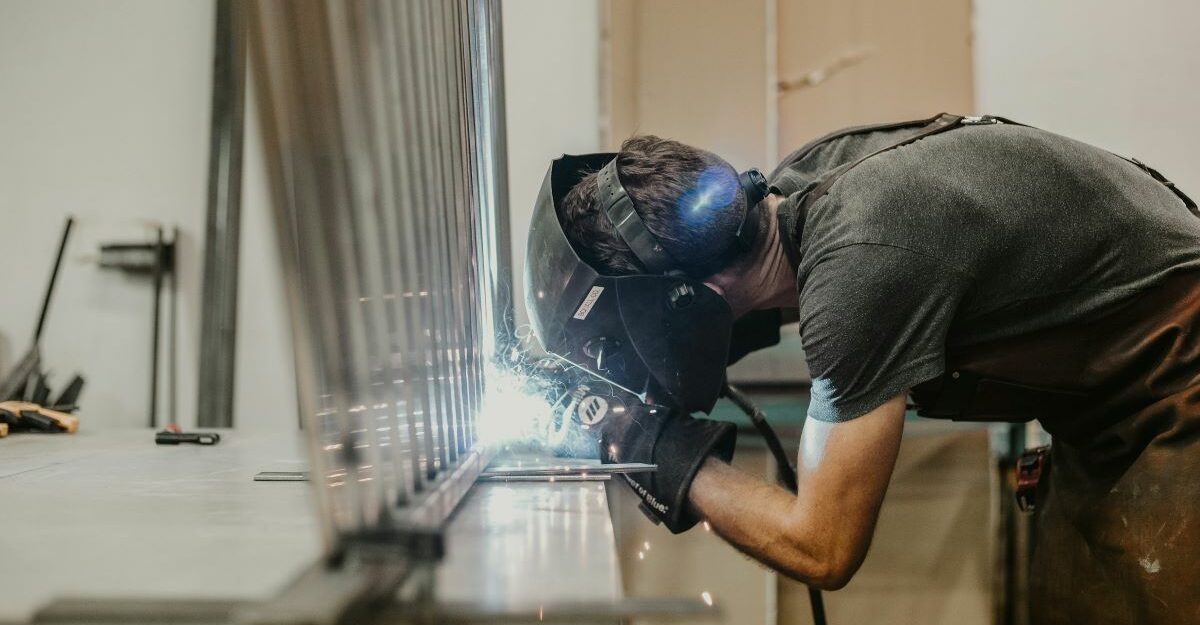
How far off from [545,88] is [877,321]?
1.24m

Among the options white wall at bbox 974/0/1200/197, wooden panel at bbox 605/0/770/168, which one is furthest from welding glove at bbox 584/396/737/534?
white wall at bbox 974/0/1200/197

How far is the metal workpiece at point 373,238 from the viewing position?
45 cm

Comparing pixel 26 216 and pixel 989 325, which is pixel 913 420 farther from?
pixel 26 216

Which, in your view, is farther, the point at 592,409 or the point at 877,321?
the point at 592,409

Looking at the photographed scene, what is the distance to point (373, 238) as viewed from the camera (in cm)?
58

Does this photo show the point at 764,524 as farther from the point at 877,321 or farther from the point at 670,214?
the point at 670,214

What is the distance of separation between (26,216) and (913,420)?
9.52 ft

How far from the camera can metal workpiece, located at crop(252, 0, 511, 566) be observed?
1.48ft

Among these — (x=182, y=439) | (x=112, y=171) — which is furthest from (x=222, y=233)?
(x=182, y=439)

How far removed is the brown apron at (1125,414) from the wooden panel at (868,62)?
953 millimetres

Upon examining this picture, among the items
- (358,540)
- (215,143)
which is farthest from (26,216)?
(358,540)

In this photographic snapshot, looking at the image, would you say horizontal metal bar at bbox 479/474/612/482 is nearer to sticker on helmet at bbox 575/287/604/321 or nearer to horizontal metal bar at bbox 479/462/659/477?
horizontal metal bar at bbox 479/462/659/477

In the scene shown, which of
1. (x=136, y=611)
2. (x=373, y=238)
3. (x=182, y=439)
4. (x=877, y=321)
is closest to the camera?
(x=136, y=611)

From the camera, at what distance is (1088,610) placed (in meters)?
1.23
